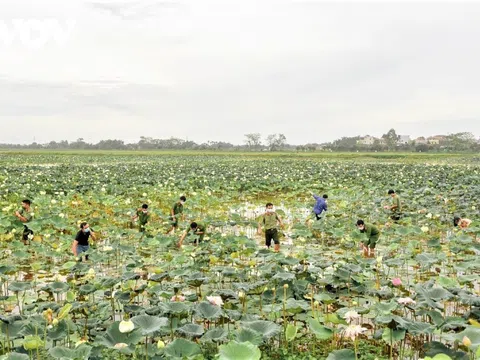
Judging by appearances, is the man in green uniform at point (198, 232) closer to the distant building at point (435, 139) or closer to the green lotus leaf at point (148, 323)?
the green lotus leaf at point (148, 323)

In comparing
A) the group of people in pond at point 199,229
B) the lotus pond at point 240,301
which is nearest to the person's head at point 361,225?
the group of people in pond at point 199,229

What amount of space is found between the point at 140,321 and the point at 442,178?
70.4ft

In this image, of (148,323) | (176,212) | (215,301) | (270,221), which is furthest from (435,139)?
(148,323)

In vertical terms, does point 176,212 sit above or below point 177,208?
below

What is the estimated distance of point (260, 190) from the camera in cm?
1841

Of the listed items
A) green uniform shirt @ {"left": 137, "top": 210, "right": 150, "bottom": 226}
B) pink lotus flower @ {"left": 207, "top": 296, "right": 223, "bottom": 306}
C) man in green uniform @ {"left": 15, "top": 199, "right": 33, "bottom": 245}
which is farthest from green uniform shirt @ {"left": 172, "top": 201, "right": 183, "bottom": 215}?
pink lotus flower @ {"left": 207, "top": 296, "right": 223, "bottom": 306}

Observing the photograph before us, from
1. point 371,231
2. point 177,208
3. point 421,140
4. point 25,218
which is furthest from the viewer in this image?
point 421,140

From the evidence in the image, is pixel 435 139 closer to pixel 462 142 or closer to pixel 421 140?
pixel 421 140

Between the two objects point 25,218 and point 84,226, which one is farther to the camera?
point 25,218

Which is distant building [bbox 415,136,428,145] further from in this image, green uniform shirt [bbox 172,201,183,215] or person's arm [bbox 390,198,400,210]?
green uniform shirt [bbox 172,201,183,215]

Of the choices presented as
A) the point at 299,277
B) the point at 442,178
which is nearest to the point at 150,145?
the point at 442,178

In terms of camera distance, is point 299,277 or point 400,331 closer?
point 400,331

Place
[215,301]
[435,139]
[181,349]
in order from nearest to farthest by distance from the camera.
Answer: [181,349] < [215,301] < [435,139]

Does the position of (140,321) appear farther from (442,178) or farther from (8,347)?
(442,178)
